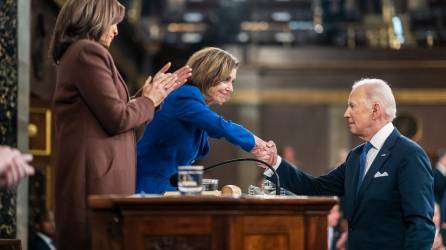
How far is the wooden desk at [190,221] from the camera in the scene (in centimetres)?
354

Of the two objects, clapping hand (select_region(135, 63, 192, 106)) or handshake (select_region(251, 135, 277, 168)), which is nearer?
clapping hand (select_region(135, 63, 192, 106))

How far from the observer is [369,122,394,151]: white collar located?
4.86m

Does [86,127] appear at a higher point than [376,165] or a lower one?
higher

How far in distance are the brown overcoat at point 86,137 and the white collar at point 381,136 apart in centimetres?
139

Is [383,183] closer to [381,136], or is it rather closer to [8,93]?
[381,136]

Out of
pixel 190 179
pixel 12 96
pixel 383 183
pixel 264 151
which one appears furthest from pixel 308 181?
pixel 12 96

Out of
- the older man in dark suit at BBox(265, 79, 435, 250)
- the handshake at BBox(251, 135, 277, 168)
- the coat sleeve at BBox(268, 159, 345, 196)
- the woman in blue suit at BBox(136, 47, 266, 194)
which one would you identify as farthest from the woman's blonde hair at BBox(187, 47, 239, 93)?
the coat sleeve at BBox(268, 159, 345, 196)

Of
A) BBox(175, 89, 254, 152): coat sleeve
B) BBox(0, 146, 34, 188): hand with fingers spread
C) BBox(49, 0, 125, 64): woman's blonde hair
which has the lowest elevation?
BBox(0, 146, 34, 188): hand with fingers spread

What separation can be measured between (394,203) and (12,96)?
328cm

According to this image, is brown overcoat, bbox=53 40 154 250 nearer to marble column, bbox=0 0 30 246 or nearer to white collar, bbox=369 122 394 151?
white collar, bbox=369 122 394 151

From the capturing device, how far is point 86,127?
153 inches

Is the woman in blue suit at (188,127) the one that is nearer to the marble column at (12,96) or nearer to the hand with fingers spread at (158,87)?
the hand with fingers spread at (158,87)

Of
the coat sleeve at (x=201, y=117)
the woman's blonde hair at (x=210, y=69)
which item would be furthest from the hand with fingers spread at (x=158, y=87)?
the woman's blonde hair at (x=210, y=69)

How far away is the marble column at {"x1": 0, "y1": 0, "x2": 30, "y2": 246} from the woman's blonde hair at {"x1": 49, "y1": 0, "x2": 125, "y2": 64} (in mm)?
2938
